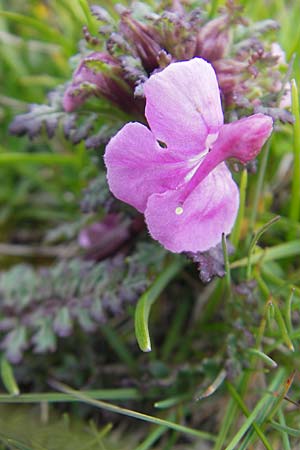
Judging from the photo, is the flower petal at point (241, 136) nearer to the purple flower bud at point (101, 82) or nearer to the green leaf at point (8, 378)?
the purple flower bud at point (101, 82)

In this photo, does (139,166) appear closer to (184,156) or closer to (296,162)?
(184,156)

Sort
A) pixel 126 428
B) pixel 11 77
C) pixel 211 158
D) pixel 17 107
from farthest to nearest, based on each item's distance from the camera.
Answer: pixel 11 77 → pixel 17 107 → pixel 126 428 → pixel 211 158

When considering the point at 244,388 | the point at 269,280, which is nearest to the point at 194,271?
the point at 269,280

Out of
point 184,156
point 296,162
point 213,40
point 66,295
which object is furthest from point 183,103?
point 66,295

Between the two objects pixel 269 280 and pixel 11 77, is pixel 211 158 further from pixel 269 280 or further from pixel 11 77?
pixel 11 77

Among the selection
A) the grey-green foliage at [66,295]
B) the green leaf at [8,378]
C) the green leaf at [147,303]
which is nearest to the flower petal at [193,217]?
the green leaf at [147,303]

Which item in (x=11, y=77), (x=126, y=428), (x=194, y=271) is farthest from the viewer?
(x=11, y=77)

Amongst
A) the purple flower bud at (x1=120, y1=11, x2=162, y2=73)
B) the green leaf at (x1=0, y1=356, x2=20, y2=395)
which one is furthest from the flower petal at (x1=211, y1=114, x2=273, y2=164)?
the green leaf at (x1=0, y1=356, x2=20, y2=395)
